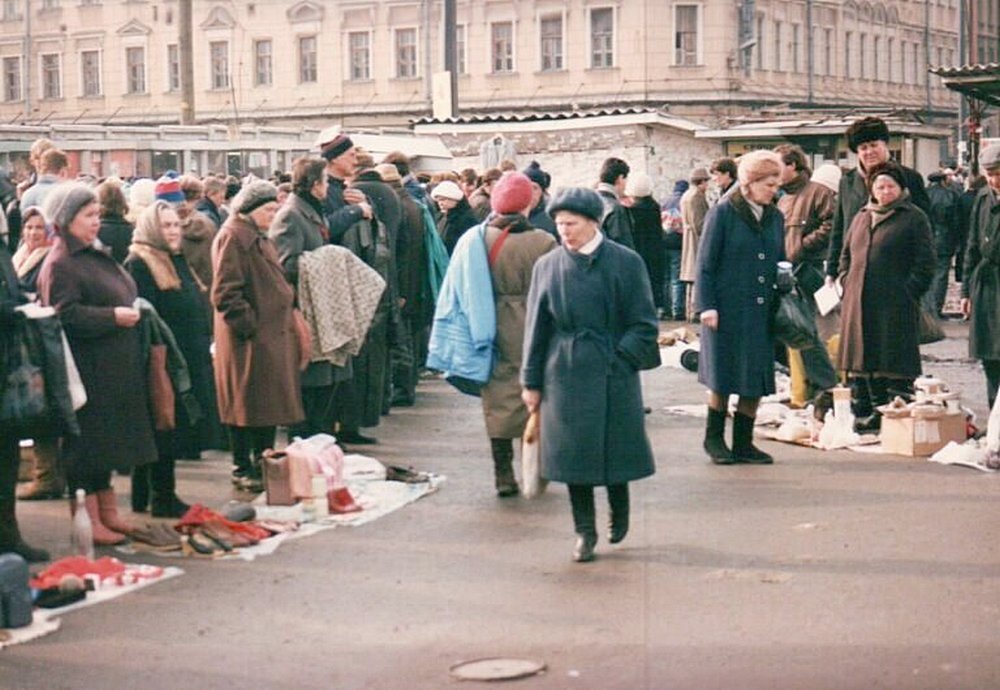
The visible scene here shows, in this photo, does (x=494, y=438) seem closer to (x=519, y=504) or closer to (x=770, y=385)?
(x=519, y=504)

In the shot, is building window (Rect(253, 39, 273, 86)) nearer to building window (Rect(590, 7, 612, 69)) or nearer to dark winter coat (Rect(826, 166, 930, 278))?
building window (Rect(590, 7, 612, 69))

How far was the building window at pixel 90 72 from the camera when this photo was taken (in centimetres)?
7469

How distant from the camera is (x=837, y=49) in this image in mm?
72250

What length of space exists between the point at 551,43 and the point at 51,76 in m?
20.8

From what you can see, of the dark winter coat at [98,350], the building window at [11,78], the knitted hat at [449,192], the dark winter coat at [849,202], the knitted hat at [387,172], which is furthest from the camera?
the building window at [11,78]

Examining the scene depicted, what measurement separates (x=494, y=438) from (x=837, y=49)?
6260 cm

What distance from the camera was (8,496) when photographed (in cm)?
977

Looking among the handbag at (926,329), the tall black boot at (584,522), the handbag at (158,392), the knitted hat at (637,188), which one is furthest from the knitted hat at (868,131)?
the knitted hat at (637,188)

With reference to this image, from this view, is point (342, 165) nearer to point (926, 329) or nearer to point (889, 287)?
point (889, 287)

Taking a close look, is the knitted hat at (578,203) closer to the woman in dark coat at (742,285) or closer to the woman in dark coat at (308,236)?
the woman in dark coat at (742,285)

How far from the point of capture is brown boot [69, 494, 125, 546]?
10.3m

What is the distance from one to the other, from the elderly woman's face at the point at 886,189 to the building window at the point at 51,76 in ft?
214

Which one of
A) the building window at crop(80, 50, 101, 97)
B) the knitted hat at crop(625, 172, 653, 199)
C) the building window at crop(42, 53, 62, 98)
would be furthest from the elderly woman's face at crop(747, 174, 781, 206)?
the building window at crop(42, 53, 62, 98)

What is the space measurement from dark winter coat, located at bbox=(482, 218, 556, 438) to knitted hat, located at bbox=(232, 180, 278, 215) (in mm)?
1317
